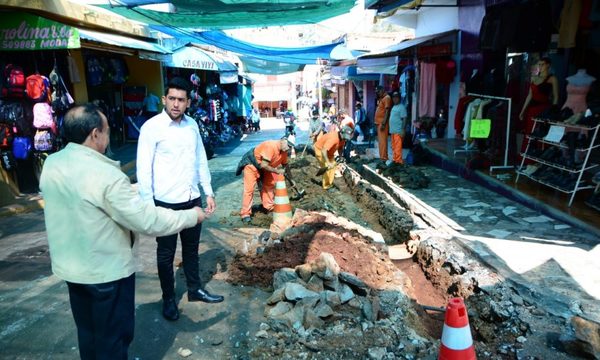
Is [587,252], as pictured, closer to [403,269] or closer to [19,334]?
[403,269]

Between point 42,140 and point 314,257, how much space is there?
5.50m

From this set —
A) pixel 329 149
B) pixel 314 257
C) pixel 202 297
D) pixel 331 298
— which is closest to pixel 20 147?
pixel 202 297

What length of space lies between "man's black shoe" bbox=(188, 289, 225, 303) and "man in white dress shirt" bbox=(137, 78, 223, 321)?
0.23 metres

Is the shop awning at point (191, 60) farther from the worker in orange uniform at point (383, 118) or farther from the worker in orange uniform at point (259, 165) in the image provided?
the worker in orange uniform at point (259, 165)

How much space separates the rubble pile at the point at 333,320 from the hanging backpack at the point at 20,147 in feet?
18.4

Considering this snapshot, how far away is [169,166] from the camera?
11.1 ft

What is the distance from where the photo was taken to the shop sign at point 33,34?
6719mm

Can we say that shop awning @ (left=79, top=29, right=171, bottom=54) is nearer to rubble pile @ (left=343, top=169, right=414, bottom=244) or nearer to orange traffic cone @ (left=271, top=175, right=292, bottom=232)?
orange traffic cone @ (left=271, top=175, right=292, bottom=232)

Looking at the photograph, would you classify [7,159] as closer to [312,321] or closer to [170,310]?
[170,310]

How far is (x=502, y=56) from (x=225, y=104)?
40.2ft

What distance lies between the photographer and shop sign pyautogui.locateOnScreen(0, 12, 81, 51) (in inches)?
265

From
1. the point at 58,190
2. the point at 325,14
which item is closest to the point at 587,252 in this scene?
the point at 58,190

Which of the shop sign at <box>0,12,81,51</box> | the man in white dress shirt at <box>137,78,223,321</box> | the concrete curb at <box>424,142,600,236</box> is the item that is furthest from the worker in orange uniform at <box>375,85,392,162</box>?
the man in white dress shirt at <box>137,78,223,321</box>

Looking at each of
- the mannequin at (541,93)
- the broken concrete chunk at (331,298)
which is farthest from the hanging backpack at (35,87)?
the mannequin at (541,93)
